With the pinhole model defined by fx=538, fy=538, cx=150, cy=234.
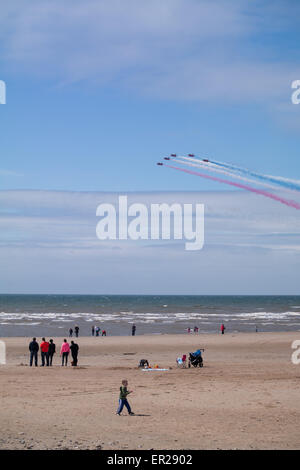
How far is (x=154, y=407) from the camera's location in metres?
17.4

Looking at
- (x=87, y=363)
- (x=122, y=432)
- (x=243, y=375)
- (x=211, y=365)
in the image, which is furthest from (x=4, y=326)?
(x=122, y=432)

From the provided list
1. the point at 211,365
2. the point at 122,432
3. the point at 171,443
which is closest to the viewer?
the point at 171,443

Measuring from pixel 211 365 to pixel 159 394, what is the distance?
30.2 ft

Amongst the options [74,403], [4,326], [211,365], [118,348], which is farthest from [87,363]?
[4,326]

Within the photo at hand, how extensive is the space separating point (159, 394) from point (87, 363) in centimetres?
1189

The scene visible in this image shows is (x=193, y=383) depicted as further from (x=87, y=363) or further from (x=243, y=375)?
(x=87, y=363)

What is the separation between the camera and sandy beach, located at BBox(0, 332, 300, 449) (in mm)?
13398

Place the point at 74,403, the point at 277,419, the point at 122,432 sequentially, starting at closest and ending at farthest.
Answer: the point at 122,432 → the point at 277,419 → the point at 74,403

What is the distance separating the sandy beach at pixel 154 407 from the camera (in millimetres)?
13398

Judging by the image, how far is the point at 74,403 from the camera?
1784 centimetres

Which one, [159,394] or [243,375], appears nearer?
[159,394]

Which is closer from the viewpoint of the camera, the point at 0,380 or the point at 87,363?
the point at 0,380
